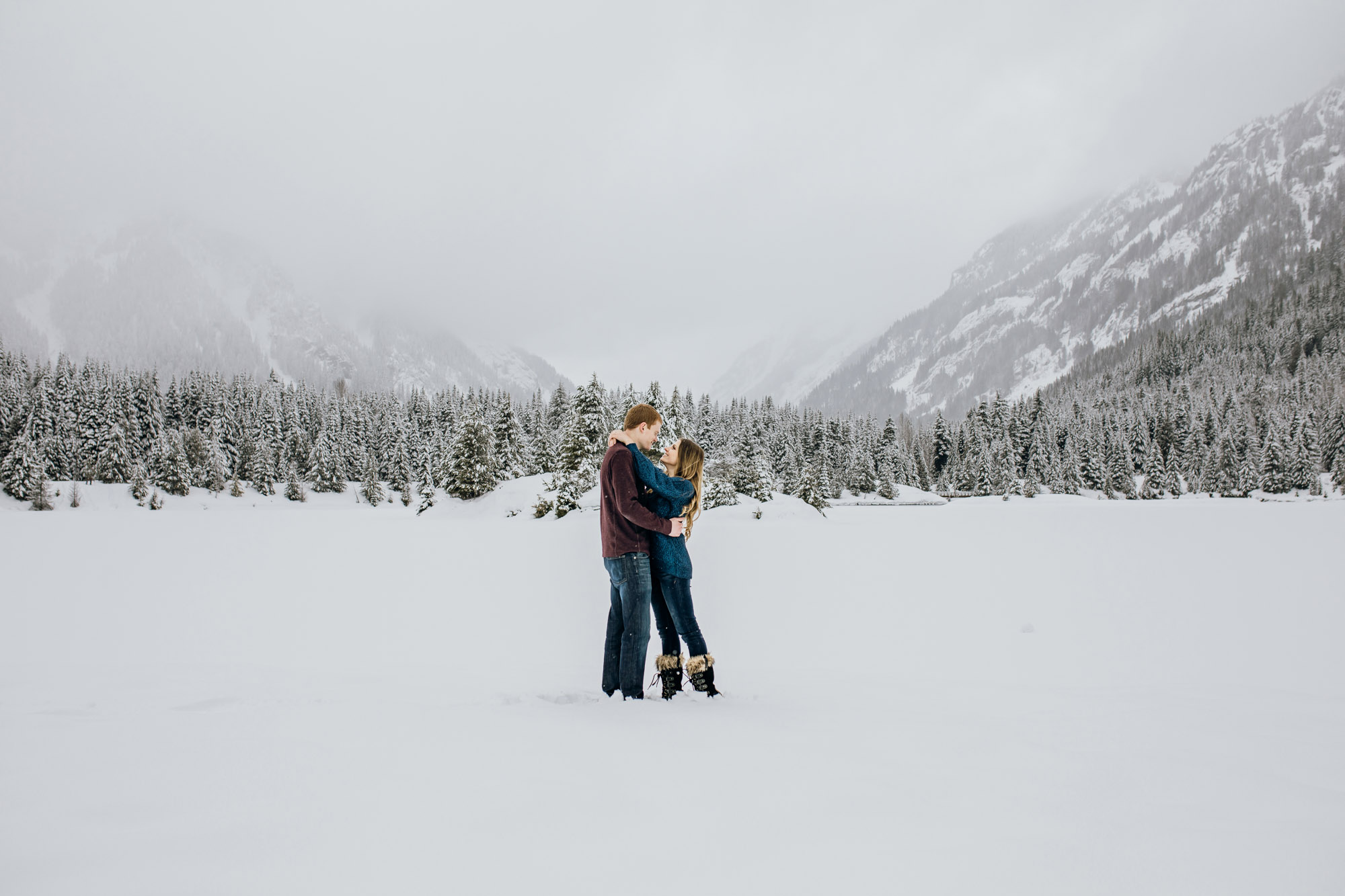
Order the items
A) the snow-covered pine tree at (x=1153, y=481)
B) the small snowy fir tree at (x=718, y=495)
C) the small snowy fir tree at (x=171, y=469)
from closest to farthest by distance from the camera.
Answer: the small snowy fir tree at (x=718, y=495), the small snowy fir tree at (x=171, y=469), the snow-covered pine tree at (x=1153, y=481)

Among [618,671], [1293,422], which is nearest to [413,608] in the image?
[618,671]

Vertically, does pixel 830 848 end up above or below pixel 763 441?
below

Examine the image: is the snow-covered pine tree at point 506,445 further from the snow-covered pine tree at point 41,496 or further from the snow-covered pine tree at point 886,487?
the snow-covered pine tree at point 886,487

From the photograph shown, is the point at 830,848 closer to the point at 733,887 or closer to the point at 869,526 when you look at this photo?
the point at 733,887

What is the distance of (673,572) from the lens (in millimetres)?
4355

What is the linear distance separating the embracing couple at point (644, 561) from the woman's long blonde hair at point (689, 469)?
16 mm

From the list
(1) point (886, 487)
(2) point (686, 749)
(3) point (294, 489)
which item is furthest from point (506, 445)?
(2) point (686, 749)

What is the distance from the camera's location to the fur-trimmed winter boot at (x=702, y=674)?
4.38m

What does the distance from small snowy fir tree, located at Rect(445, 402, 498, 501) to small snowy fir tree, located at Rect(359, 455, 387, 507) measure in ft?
67.9

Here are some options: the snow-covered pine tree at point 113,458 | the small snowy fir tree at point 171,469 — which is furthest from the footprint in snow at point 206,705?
the snow-covered pine tree at point 113,458

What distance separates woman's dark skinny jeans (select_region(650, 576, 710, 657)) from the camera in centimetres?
439

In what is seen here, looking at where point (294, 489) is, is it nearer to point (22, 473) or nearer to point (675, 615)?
point (22, 473)

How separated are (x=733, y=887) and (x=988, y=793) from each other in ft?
4.33

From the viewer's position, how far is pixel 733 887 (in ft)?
5.53
